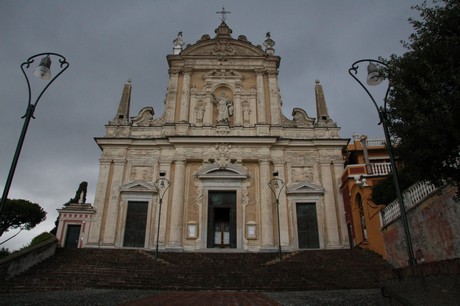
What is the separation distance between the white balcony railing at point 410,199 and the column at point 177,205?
32.4 ft

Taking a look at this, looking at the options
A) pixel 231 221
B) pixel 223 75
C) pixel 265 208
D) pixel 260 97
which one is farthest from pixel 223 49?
pixel 231 221

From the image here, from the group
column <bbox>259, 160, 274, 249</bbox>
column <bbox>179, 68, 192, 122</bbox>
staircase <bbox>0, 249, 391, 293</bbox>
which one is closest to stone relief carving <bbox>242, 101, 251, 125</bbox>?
column <bbox>259, 160, 274, 249</bbox>

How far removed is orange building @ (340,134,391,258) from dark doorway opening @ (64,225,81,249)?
17.4m

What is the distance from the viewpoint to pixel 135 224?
18.4 metres

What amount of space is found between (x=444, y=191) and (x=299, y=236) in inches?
398

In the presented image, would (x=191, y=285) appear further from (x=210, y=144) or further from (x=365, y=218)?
(x=210, y=144)

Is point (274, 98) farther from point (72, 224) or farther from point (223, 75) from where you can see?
point (72, 224)

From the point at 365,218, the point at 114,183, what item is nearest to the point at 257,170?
the point at 365,218

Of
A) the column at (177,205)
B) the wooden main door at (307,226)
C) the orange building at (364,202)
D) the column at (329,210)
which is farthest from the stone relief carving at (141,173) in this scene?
the orange building at (364,202)

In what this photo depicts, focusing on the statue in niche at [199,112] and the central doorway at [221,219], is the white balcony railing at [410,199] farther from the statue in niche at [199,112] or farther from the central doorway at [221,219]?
the statue in niche at [199,112]

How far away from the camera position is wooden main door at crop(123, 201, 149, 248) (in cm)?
1802

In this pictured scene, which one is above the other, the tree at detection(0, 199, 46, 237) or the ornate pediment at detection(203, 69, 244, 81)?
the ornate pediment at detection(203, 69, 244, 81)

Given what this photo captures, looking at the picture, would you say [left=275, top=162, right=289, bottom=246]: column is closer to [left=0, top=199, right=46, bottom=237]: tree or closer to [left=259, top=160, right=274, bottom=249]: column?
[left=259, top=160, right=274, bottom=249]: column

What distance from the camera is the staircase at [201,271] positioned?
10.5 meters
